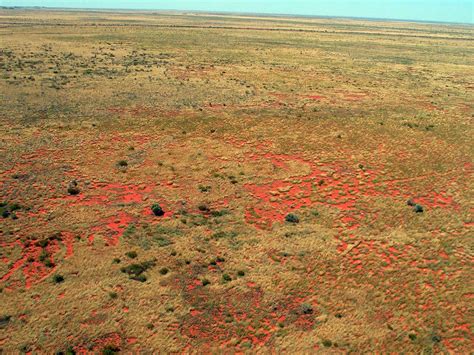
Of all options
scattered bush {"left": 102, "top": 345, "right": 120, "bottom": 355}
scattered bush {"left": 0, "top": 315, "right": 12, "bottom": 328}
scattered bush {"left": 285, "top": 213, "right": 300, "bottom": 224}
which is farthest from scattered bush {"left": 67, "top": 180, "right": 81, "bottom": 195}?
scattered bush {"left": 285, "top": 213, "right": 300, "bottom": 224}

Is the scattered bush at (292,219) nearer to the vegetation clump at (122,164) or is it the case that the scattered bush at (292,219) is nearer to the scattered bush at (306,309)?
the scattered bush at (306,309)

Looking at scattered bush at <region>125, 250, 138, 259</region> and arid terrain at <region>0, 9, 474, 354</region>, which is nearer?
arid terrain at <region>0, 9, 474, 354</region>

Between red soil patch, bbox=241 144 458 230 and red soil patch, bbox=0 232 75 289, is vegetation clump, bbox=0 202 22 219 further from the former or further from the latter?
red soil patch, bbox=241 144 458 230

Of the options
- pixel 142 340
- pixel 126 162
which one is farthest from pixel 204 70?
pixel 142 340

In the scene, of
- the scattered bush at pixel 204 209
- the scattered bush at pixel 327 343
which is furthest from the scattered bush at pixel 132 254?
the scattered bush at pixel 327 343

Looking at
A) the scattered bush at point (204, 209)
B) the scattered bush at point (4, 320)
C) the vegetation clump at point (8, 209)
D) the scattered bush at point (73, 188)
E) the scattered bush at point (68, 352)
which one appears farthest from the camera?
the scattered bush at point (73, 188)

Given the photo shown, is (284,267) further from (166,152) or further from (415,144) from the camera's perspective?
(415,144)

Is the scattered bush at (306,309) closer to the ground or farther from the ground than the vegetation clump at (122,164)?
closer to the ground

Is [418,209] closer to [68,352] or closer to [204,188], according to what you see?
[204,188]
